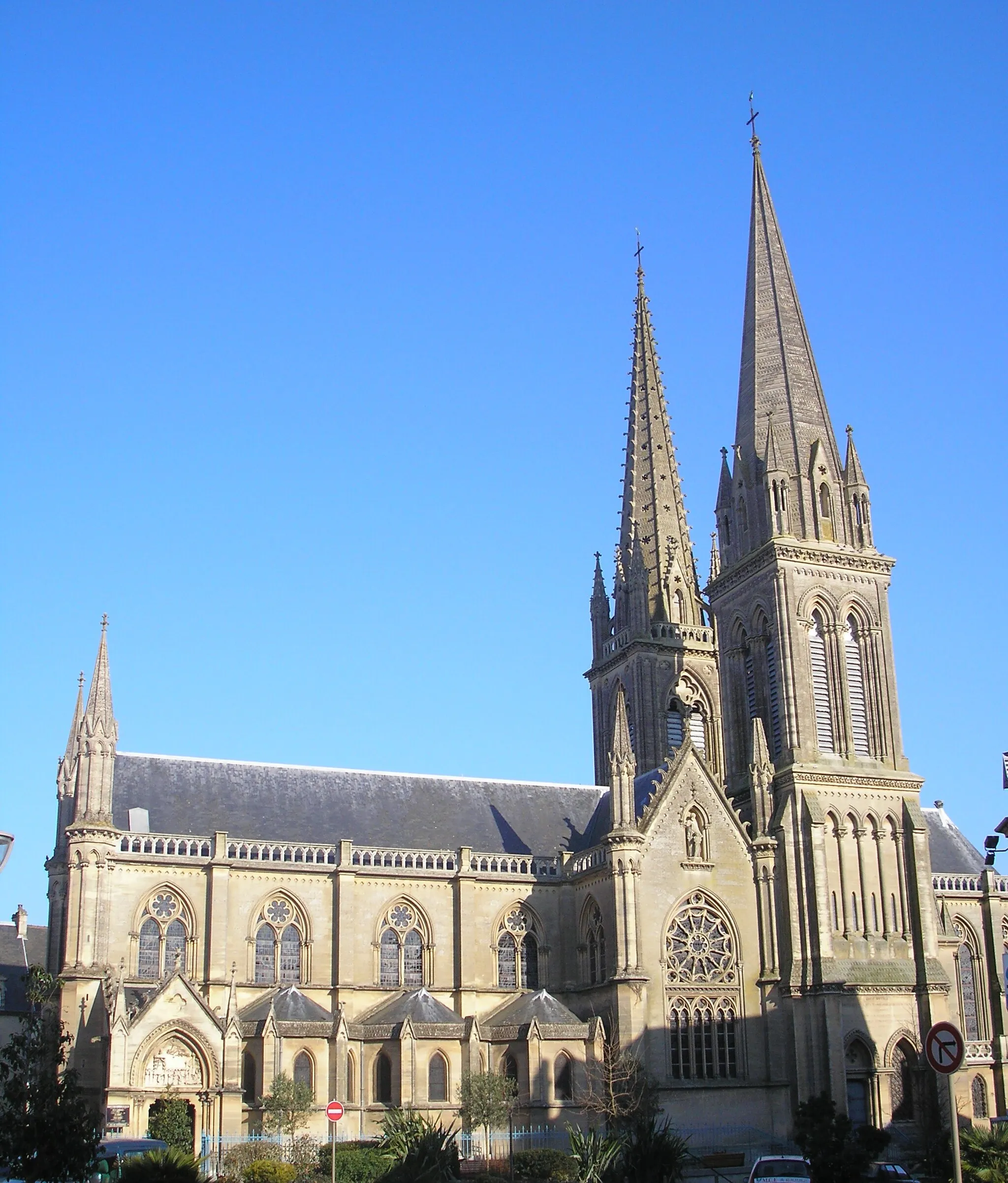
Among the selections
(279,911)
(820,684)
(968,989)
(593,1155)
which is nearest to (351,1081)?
(279,911)

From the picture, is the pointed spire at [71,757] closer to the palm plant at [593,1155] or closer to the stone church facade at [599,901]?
the stone church facade at [599,901]

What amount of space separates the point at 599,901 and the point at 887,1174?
17235mm

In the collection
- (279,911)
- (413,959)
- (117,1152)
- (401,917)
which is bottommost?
(117,1152)

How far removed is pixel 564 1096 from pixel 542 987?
571 cm

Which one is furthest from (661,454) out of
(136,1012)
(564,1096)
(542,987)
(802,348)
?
(136,1012)

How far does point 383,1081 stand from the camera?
162 feet

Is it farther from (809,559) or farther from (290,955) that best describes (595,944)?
(809,559)

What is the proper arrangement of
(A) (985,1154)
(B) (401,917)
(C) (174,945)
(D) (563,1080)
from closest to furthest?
(A) (985,1154) → (D) (563,1080) → (C) (174,945) → (B) (401,917)

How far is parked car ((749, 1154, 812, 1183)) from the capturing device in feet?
116

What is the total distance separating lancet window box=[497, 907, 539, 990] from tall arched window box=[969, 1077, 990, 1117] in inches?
828

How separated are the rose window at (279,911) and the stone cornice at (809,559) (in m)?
23.3

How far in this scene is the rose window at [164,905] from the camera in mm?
51562

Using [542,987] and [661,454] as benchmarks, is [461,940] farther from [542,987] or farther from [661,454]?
[661,454]

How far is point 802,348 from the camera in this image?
6388cm
